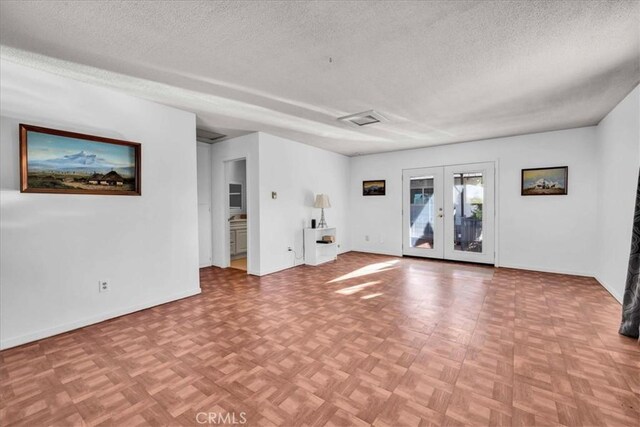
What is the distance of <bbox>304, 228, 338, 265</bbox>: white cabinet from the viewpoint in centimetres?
586

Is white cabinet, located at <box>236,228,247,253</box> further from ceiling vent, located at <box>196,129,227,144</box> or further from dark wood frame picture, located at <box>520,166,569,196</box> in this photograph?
dark wood frame picture, located at <box>520,166,569,196</box>

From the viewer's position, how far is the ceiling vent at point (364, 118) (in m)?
3.95

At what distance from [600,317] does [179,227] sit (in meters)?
5.06

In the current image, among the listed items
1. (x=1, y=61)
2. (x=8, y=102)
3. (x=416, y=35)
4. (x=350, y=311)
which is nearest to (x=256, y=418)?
(x=350, y=311)

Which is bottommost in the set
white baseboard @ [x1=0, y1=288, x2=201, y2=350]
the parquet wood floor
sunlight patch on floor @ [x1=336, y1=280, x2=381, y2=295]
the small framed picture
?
the parquet wood floor

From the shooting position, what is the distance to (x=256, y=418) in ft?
5.45

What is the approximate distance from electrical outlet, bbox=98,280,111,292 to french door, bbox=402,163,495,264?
5667mm

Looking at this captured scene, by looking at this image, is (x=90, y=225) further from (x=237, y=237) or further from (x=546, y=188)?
(x=546, y=188)

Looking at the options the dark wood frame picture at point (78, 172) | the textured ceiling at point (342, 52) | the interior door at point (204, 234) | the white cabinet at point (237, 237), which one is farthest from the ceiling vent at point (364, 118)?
the white cabinet at point (237, 237)

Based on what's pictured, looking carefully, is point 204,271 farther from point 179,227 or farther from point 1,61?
point 1,61

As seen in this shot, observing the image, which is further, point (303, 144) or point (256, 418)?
point (303, 144)

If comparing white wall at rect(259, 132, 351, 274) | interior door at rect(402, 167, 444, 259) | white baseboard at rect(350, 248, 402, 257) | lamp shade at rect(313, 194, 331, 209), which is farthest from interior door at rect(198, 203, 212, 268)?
interior door at rect(402, 167, 444, 259)

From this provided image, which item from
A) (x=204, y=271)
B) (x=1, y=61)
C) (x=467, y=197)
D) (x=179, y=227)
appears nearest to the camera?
(x=1, y=61)

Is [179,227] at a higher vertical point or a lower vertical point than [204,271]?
higher
